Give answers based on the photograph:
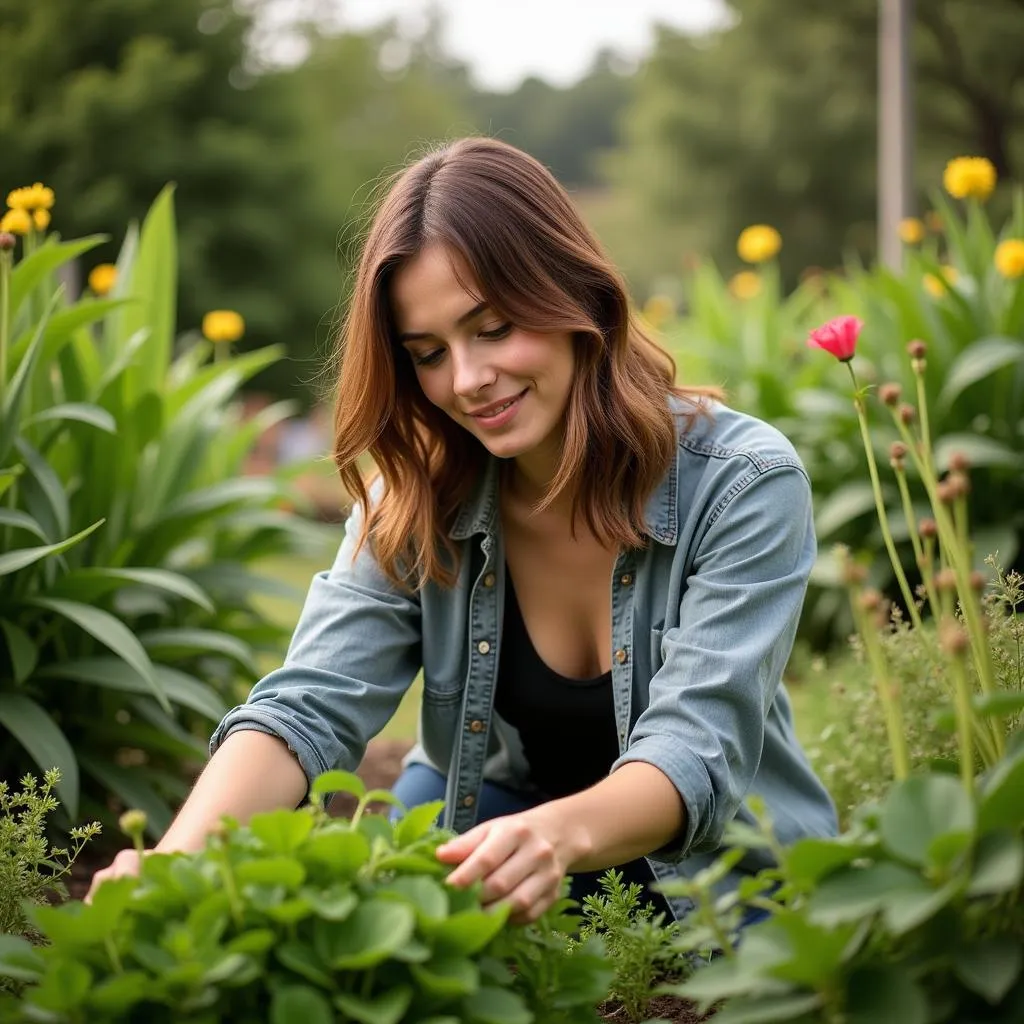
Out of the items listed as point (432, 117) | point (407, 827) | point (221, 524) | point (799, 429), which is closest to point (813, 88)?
point (432, 117)

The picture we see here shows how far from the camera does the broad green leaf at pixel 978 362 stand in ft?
12.5

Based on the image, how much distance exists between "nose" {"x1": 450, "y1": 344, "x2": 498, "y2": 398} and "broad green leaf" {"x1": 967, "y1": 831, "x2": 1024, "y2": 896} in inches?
40.5

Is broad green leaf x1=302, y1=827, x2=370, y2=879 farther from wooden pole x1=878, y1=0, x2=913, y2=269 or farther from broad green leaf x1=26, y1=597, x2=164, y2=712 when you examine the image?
wooden pole x1=878, y1=0, x2=913, y2=269

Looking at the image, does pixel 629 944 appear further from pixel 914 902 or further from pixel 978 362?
pixel 978 362

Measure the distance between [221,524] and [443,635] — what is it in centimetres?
138

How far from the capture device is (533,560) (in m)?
2.19

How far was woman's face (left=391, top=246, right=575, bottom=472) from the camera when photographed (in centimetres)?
185

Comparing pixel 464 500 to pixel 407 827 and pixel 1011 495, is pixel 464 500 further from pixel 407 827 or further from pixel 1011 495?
pixel 1011 495

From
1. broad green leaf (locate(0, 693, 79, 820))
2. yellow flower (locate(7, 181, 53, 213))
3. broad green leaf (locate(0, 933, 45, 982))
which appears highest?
yellow flower (locate(7, 181, 53, 213))

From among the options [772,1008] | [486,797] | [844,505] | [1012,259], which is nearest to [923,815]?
[772,1008]

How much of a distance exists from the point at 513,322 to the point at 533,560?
19.1 inches

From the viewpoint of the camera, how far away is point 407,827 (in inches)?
48.8

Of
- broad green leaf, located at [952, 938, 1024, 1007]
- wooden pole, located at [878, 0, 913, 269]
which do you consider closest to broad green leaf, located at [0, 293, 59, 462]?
broad green leaf, located at [952, 938, 1024, 1007]

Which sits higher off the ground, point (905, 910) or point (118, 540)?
point (905, 910)
